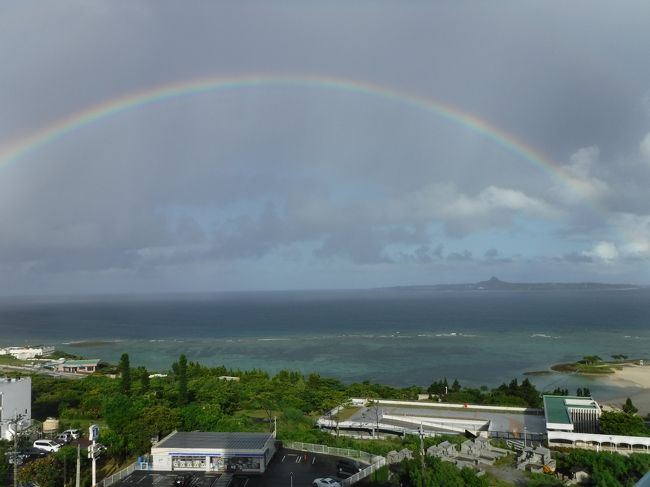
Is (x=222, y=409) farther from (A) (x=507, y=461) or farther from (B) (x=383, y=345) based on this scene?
(B) (x=383, y=345)

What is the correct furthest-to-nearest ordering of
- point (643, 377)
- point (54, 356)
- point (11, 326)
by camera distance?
point (11, 326)
point (54, 356)
point (643, 377)

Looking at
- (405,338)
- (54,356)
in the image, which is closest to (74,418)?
(54,356)

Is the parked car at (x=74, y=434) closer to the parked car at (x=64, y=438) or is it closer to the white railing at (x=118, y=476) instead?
the parked car at (x=64, y=438)

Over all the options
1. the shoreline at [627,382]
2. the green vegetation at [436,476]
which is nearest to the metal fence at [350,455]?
the green vegetation at [436,476]

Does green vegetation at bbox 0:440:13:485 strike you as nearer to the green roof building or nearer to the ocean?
the green roof building

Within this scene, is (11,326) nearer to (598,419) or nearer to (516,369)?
(516,369)

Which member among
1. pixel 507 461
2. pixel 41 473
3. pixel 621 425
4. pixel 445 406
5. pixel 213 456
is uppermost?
pixel 41 473

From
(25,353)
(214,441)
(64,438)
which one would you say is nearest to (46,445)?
(64,438)
